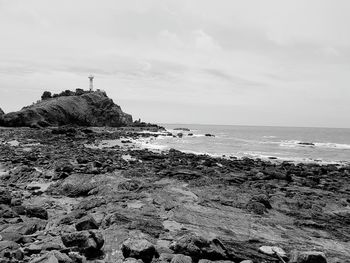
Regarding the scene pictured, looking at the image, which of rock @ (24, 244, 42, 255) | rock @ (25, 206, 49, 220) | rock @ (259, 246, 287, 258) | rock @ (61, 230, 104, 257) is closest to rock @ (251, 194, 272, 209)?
rock @ (259, 246, 287, 258)

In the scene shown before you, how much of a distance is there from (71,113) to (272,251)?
76.9 m

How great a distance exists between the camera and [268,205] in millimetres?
12023

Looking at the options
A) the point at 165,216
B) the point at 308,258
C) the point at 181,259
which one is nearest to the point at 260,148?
the point at 165,216

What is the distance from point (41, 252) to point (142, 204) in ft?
15.5

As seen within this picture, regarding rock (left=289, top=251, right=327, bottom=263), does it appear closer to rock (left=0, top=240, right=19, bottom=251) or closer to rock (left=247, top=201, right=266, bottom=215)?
rock (left=247, top=201, right=266, bottom=215)

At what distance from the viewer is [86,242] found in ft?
21.4

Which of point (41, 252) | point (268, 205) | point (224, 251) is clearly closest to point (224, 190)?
point (268, 205)

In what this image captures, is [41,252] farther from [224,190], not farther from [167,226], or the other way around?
[224,190]

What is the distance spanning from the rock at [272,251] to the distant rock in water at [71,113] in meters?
66.1

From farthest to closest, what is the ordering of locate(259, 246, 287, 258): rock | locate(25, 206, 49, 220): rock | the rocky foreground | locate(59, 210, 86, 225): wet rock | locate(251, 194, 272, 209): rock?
locate(251, 194, 272, 209): rock
locate(25, 206, 49, 220): rock
locate(59, 210, 86, 225): wet rock
locate(259, 246, 287, 258): rock
the rocky foreground

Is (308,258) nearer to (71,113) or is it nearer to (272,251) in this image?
(272,251)

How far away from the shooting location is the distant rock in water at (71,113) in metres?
66.5

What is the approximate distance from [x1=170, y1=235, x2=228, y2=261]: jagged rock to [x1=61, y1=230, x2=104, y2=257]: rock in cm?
171

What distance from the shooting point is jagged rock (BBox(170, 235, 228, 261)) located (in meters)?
6.68
